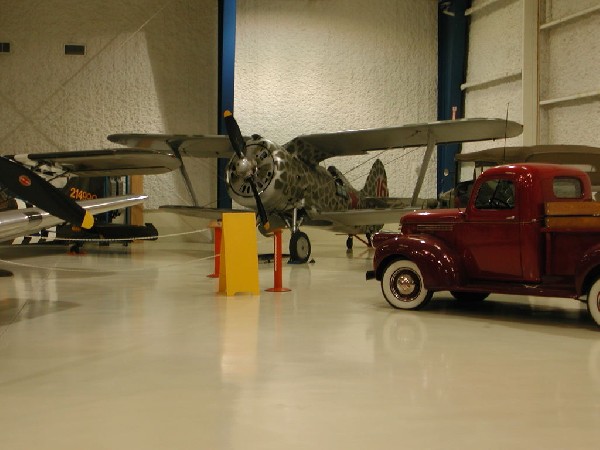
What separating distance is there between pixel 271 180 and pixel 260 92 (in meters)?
9.29

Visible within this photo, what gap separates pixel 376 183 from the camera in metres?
16.5

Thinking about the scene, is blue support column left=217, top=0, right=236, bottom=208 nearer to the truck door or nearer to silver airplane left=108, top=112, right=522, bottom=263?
silver airplane left=108, top=112, right=522, bottom=263

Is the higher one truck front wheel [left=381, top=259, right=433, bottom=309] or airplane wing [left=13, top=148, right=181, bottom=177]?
airplane wing [left=13, top=148, right=181, bottom=177]

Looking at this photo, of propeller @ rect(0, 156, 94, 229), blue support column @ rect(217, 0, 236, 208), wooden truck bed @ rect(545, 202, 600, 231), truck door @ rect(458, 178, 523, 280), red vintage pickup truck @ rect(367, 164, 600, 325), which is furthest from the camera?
blue support column @ rect(217, 0, 236, 208)

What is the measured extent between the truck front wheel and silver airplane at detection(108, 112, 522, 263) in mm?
4590

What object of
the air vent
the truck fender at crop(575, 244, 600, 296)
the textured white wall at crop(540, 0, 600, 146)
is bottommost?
the truck fender at crop(575, 244, 600, 296)

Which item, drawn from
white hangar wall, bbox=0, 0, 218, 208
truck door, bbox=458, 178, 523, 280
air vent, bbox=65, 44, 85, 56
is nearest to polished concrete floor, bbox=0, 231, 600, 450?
truck door, bbox=458, 178, 523, 280

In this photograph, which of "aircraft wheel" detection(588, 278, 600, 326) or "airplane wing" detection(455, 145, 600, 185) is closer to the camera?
"aircraft wheel" detection(588, 278, 600, 326)

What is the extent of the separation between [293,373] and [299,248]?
819 centimetres

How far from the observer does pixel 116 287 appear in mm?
8438

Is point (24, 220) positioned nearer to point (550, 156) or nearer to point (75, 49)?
point (550, 156)

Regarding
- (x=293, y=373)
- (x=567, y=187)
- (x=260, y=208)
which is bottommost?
(x=293, y=373)

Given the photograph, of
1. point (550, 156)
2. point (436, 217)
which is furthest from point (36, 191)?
point (550, 156)

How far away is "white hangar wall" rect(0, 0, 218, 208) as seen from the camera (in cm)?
2020
